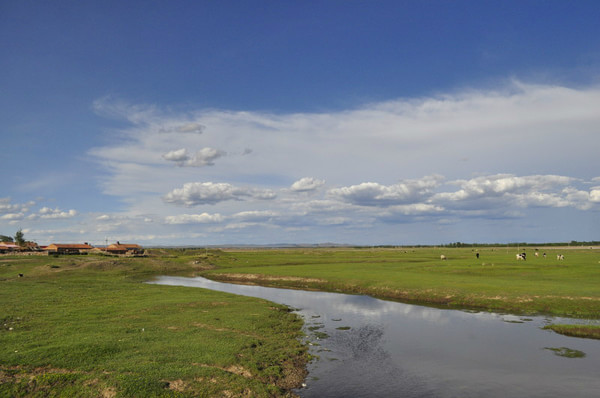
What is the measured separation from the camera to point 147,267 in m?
107

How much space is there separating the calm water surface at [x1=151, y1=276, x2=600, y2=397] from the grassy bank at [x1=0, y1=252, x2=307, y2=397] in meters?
2.82

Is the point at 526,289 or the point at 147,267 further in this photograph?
the point at 147,267

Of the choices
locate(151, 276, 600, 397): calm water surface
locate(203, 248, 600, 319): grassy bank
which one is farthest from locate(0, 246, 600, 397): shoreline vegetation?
locate(151, 276, 600, 397): calm water surface

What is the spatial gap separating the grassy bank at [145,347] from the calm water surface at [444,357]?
2.82 meters

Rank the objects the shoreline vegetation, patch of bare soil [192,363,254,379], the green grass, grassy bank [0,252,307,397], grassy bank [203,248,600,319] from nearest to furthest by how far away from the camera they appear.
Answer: grassy bank [0,252,307,397]
the shoreline vegetation
patch of bare soil [192,363,254,379]
the green grass
grassy bank [203,248,600,319]

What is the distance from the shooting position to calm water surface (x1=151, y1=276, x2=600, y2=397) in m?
20.8

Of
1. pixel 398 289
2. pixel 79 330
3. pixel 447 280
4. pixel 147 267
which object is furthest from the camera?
pixel 147 267

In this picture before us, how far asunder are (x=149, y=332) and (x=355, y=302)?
97.1 ft

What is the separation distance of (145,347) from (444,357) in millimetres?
21298

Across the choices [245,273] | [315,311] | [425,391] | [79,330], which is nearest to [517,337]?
[425,391]

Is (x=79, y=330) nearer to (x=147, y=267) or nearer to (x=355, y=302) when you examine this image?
(x=355, y=302)

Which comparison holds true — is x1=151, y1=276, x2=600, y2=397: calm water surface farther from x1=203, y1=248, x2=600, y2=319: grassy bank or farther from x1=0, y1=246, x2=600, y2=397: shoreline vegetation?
x1=203, y1=248, x2=600, y2=319: grassy bank

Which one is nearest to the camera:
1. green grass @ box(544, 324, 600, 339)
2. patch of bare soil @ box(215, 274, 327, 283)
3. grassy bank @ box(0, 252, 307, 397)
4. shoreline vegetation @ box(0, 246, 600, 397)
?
grassy bank @ box(0, 252, 307, 397)

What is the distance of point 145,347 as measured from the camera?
80.2ft
